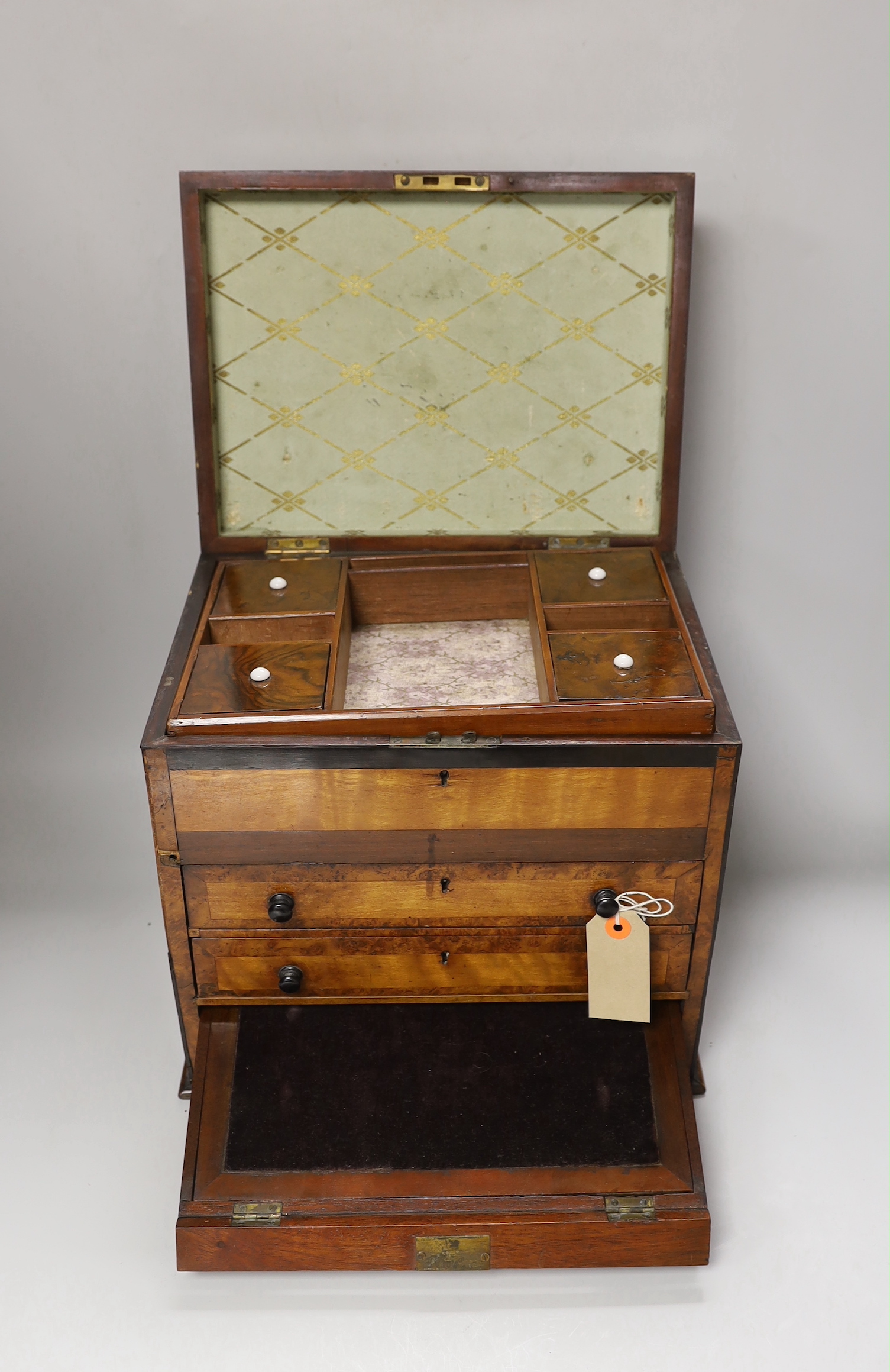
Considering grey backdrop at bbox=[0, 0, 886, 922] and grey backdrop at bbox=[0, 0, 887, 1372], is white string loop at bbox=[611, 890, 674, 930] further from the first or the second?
grey backdrop at bbox=[0, 0, 886, 922]

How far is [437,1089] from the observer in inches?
90.7

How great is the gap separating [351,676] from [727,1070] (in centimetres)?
117

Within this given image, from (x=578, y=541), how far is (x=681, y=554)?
412mm

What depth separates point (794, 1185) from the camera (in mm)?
2473

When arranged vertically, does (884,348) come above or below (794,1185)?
above

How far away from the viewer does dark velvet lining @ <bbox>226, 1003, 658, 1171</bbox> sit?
222 cm

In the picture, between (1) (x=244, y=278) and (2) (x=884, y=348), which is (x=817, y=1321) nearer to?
(2) (x=884, y=348)

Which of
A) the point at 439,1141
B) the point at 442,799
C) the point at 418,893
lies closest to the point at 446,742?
the point at 442,799

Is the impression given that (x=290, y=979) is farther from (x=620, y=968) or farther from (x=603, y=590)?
(x=603, y=590)

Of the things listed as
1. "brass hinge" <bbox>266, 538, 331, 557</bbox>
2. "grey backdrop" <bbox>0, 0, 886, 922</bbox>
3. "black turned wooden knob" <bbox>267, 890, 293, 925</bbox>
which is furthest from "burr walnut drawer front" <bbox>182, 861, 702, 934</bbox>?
"grey backdrop" <bbox>0, 0, 886, 922</bbox>

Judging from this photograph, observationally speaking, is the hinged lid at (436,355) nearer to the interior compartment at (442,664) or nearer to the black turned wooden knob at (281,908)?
the interior compartment at (442,664)

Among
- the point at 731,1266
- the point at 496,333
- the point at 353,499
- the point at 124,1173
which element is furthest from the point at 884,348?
the point at 124,1173

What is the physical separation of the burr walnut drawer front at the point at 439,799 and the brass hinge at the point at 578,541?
0.68 m

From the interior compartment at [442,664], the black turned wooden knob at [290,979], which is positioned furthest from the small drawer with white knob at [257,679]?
the black turned wooden knob at [290,979]
